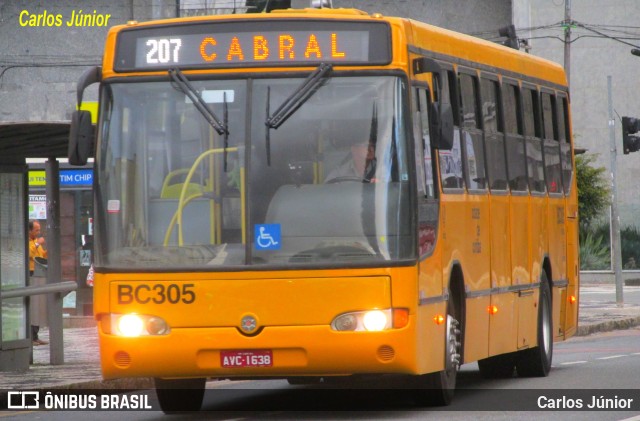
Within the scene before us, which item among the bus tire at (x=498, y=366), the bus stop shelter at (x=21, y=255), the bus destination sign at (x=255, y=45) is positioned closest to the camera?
the bus destination sign at (x=255, y=45)

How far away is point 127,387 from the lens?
16.3 m

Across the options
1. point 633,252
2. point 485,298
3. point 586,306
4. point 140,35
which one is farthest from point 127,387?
point 633,252

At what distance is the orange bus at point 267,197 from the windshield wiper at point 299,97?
0.4 inches

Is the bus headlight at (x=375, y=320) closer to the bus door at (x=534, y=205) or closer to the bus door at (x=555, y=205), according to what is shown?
the bus door at (x=534, y=205)

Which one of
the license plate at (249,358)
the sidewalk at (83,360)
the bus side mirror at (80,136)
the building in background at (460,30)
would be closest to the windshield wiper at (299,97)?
the bus side mirror at (80,136)

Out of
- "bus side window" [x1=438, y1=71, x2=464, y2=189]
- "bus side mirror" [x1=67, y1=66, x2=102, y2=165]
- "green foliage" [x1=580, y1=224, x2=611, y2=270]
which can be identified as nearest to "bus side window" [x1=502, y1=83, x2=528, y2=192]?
"bus side window" [x1=438, y1=71, x2=464, y2=189]

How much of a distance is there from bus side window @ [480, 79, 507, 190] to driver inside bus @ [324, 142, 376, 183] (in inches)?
121

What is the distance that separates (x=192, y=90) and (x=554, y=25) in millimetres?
39451

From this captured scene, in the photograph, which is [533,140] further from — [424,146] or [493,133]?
[424,146]

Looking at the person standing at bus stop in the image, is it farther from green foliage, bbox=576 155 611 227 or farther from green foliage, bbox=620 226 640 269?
green foliage, bbox=620 226 640 269

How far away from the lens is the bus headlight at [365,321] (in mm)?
11688

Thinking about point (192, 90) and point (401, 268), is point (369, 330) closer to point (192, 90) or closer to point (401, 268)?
point (401, 268)

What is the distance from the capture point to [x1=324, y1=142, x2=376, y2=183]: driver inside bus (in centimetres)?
1183

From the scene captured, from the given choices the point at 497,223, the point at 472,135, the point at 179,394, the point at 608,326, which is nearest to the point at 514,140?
the point at 497,223
